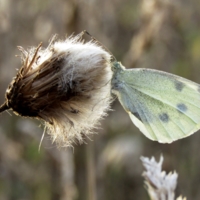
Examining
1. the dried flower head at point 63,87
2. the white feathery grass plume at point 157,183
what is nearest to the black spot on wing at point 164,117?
the dried flower head at point 63,87

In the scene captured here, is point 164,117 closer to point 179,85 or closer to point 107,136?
point 179,85

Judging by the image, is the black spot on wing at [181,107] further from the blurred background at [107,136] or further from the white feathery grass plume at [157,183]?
the blurred background at [107,136]

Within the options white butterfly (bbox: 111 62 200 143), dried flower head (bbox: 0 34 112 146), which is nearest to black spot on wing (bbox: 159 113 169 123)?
white butterfly (bbox: 111 62 200 143)

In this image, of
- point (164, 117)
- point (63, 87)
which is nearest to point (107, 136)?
point (164, 117)

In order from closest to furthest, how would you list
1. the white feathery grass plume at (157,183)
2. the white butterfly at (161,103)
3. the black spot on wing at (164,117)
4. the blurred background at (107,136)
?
1. the white feathery grass plume at (157,183)
2. the white butterfly at (161,103)
3. the black spot on wing at (164,117)
4. the blurred background at (107,136)

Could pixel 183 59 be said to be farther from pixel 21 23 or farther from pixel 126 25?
pixel 21 23

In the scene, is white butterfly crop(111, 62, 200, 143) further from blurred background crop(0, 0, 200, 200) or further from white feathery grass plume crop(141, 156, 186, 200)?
blurred background crop(0, 0, 200, 200)
